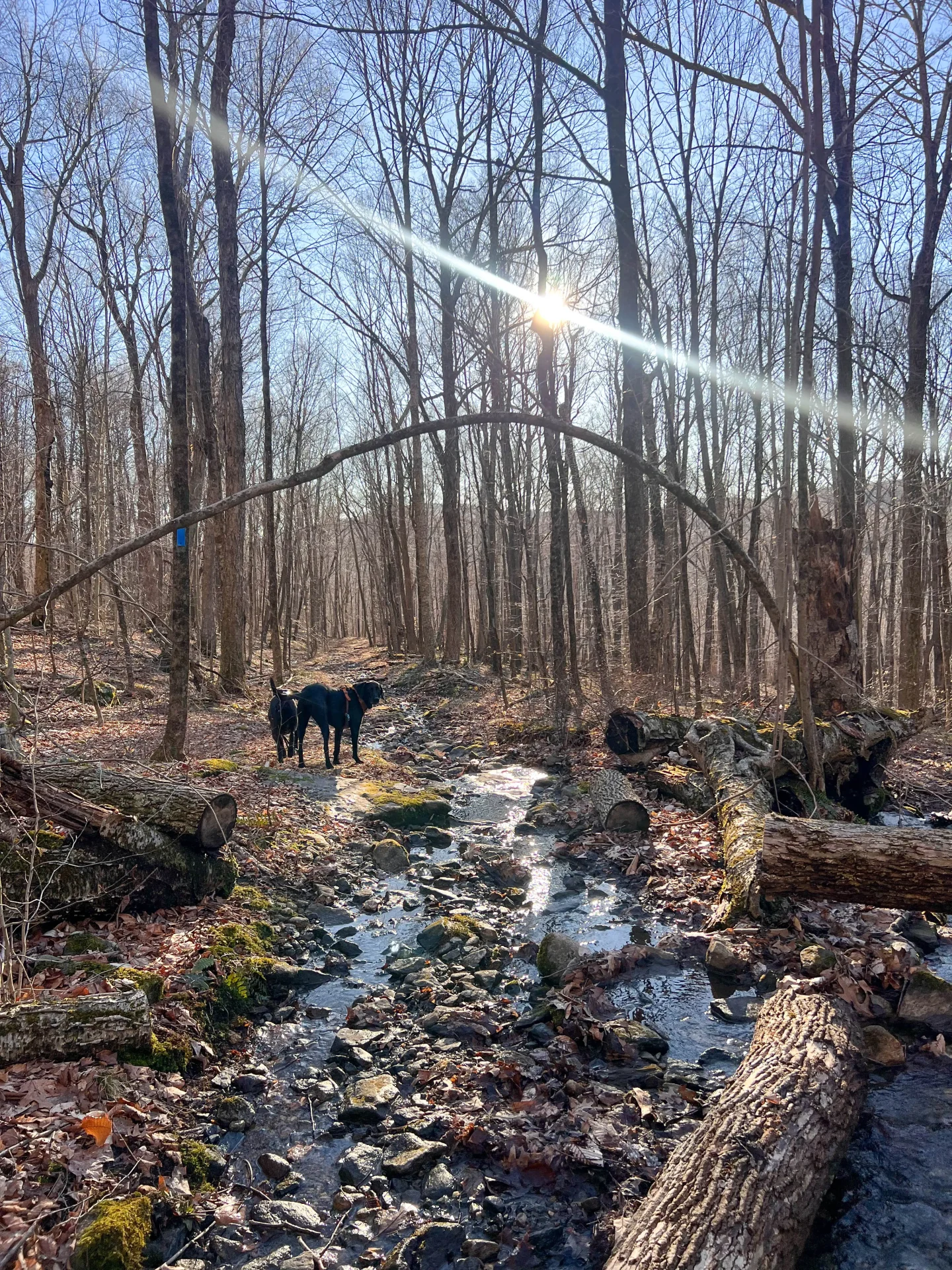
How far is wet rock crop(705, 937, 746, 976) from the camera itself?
17.3ft

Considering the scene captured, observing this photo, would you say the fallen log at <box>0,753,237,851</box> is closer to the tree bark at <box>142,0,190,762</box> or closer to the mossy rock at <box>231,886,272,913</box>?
the mossy rock at <box>231,886,272,913</box>

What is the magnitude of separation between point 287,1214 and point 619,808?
5890 mm

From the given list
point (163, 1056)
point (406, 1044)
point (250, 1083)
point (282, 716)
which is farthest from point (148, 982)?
point (282, 716)

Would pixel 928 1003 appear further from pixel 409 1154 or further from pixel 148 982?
pixel 148 982

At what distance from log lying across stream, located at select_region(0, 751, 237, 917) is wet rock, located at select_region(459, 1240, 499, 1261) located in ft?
10.2

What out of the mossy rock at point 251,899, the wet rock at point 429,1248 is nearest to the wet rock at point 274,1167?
the wet rock at point 429,1248

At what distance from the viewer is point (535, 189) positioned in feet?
43.4

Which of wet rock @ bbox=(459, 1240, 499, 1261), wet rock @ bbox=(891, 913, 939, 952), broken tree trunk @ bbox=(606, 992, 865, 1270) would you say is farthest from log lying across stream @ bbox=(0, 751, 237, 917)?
wet rock @ bbox=(891, 913, 939, 952)

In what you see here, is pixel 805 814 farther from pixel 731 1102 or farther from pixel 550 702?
pixel 550 702

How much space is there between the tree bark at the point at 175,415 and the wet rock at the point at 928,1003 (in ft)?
25.1

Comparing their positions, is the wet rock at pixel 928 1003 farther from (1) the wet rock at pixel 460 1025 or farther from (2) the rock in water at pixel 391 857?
(2) the rock in water at pixel 391 857

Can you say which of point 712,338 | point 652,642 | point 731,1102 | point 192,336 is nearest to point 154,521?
point 192,336

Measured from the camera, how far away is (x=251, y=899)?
20.5ft

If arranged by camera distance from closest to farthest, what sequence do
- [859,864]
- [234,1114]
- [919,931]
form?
[234,1114] < [859,864] < [919,931]
